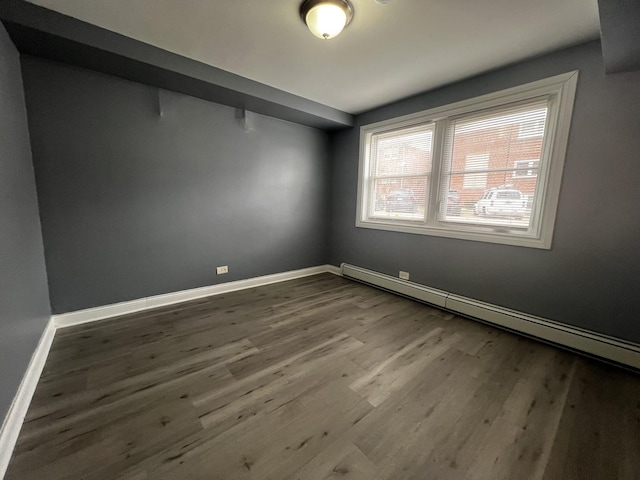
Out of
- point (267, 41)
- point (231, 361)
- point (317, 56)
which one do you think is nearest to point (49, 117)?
point (267, 41)

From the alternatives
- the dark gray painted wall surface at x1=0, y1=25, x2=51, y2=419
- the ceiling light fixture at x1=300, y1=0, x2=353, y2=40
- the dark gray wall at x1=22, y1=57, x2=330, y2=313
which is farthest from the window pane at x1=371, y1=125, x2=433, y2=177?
the dark gray painted wall surface at x1=0, y1=25, x2=51, y2=419

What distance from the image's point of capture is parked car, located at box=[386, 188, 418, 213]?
3357 millimetres

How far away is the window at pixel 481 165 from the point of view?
7.42 ft

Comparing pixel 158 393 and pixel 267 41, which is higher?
pixel 267 41

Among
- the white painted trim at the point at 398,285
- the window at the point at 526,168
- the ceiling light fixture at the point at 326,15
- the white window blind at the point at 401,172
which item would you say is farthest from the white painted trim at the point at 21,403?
the window at the point at 526,168

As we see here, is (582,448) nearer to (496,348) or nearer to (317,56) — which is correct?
(496,348)

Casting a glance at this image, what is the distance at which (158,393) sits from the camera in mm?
1611

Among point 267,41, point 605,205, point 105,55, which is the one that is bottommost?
point 605,205

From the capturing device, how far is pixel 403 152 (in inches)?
135

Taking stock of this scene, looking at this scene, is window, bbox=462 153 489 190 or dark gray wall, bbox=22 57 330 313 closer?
dark gray wall, bbox=22 57 330 313

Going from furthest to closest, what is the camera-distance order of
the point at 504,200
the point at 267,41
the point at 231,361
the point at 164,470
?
the point at 504,200
the point at 267,41
the point at 231,361
the point at 164,470

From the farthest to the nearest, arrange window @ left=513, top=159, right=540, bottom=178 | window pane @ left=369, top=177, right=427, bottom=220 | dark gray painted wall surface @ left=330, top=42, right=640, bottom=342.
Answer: window pane @ left=369, top=177, right=427, bottom=220, window @ left=513, top=159, right=540, bottom=178, dark gray painted wall surface @ left=330, top=42, right=640, bottom=342

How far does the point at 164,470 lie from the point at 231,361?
81 cm

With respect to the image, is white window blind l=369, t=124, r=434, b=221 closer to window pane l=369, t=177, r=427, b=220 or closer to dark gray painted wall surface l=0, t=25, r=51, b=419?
window pane l=369, t=177, r=427, b=220
